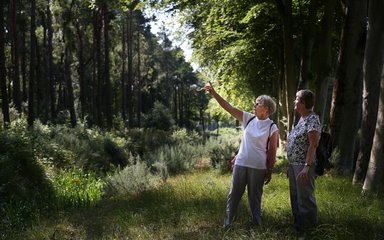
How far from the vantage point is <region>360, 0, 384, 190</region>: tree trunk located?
7586 millimetres

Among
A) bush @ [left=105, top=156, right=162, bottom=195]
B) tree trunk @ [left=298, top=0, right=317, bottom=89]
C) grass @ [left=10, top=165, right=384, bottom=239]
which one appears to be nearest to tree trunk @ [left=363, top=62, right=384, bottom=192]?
grass @ [left=10, top=165, right=384, bottom=239]

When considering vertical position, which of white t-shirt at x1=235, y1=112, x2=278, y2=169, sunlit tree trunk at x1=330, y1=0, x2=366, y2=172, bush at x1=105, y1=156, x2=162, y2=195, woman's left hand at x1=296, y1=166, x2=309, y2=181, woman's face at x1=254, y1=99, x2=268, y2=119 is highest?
sunlit tree trunk at x1=330, y1=0, x2=366, y2=172

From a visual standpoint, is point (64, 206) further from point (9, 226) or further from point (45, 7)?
point (45, 7)

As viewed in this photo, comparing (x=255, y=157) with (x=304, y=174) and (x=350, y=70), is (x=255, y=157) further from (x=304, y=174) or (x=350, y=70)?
(x=350, y=70)

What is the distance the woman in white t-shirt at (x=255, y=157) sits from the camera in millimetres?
5641

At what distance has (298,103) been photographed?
18.2ft

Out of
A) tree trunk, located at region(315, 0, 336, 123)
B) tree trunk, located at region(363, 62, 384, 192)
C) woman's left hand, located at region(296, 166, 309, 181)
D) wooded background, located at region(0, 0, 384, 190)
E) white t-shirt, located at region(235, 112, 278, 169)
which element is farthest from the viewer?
tree trunk, located at region(315, 0, 336, 123)

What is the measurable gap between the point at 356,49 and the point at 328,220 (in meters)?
5.14

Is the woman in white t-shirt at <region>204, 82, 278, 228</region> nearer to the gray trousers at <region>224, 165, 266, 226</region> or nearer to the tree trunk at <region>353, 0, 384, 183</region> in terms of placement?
the gray trousers at <region>224, 165, 266, 226</region>

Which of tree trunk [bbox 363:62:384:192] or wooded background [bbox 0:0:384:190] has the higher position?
wooded background [bbox 0:0:384:190]

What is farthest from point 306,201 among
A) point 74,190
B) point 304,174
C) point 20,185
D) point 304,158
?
point 20,185

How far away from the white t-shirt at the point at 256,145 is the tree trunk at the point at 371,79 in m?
4.08

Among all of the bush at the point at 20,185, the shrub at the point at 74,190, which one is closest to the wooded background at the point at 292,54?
the bush at the point at 20,185

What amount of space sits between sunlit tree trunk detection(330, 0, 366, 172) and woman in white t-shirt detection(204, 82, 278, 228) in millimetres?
4830
